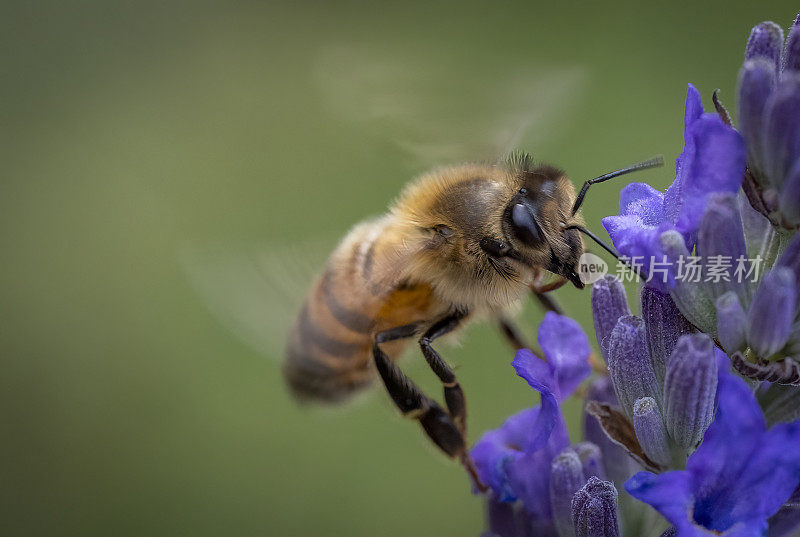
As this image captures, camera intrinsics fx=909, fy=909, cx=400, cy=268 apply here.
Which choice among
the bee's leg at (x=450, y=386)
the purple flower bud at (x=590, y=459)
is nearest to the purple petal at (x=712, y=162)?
the purple flower bud at (x=590, y=459)

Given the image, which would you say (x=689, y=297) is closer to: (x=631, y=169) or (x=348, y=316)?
(x=631, y=169)

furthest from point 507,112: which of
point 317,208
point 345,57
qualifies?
point 317,208

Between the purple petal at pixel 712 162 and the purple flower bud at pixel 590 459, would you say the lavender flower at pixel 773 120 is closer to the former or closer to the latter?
the purple petal at pixel 712 162

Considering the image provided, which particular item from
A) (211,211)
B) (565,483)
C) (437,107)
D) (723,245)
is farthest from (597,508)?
(211,211)

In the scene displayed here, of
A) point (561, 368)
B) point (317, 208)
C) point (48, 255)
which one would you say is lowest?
point (561, 368)

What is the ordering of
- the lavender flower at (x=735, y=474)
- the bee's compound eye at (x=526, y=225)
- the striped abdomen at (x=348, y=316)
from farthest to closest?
the striped abdomen at (x=348, y=316) < the bee's compound eye at (x=526, y=225) < the lavender flower at (x=735, y=474)

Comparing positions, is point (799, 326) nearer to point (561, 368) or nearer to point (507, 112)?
point (561, 368)

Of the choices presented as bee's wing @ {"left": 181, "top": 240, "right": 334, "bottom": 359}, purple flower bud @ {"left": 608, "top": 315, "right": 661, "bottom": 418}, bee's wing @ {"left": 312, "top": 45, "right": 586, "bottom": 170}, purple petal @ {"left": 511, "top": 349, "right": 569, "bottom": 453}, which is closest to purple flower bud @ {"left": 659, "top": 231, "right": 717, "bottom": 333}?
purple flower bud @ {"left": 608, "top": 315, "right": 661, "bottom": 418}
